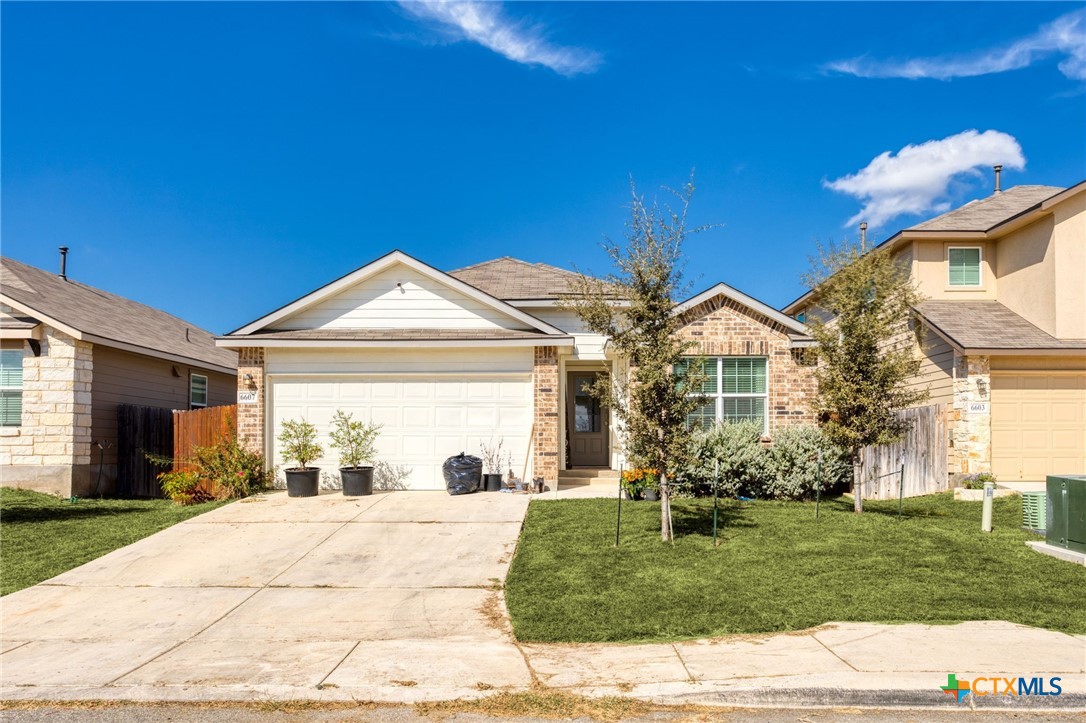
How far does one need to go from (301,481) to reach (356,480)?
1057 millimetres

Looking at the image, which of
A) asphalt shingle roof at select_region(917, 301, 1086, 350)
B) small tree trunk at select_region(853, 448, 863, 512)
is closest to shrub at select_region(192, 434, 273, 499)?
small tree trunk at select_region(853, 448, 863, 512)

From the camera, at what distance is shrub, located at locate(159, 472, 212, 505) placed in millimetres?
15109

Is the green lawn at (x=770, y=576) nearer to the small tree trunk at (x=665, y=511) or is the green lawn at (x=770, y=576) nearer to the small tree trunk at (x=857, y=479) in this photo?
the small tree trunk at (x=665, y=511)

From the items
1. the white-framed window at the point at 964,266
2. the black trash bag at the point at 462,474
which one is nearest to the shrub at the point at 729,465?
the black trash bag at the point at 462,474

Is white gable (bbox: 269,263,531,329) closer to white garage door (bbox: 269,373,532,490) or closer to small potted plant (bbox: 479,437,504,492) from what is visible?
white garage door (bbox: 269,373,532,490)

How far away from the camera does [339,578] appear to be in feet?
31.9

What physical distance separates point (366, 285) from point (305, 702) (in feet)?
38.4

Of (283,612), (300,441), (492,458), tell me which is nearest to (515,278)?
(492,458)

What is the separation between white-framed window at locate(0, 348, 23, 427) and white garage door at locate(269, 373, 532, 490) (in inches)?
221

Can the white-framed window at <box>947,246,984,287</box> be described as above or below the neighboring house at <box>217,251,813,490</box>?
above

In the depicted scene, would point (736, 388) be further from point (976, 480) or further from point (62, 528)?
point (62, 528)

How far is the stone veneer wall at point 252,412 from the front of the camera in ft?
51.2

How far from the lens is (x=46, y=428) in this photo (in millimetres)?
16422

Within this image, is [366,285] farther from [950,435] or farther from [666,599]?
[950,435]
